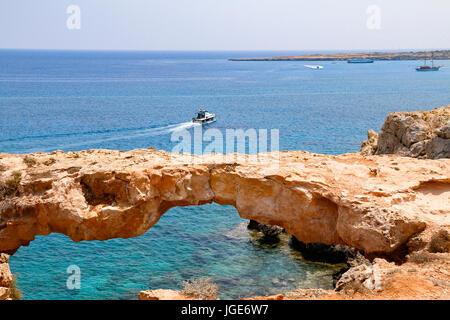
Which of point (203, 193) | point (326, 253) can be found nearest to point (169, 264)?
point (326, 253)

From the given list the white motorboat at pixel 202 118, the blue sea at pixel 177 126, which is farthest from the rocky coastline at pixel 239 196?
the white motorboat at pixel 202 118

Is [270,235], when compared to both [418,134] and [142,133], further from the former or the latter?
[142,133]

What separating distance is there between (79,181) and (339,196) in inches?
367

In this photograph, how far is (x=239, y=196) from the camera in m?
17.1

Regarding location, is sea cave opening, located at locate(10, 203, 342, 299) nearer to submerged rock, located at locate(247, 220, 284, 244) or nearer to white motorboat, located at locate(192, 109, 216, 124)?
submerged rock, located at locate(247, 220, 284, 244)

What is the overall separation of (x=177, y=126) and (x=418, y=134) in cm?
3649

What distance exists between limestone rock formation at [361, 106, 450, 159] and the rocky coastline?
7823mm

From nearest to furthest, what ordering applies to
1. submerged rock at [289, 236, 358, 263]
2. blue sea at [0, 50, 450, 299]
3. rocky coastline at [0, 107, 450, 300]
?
rocky coastline at [0, 107, 450, 300], blue sea at [0, 50, 450, 299], submerged rock at [289, 236, 358, 263]

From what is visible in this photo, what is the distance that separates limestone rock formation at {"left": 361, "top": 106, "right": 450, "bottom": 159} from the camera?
25.2 m

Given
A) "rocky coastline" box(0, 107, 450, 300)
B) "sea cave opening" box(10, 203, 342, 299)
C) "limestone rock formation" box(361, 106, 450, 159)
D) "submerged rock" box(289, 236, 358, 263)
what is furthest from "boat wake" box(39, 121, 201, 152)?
"rocky coastline" box(0, 107, 450, 300)

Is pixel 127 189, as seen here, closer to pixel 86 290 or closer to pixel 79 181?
pixel 79 181

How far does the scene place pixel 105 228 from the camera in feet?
53.8

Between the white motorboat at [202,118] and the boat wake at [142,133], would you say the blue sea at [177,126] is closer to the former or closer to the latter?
the boat wake at [142,133]
